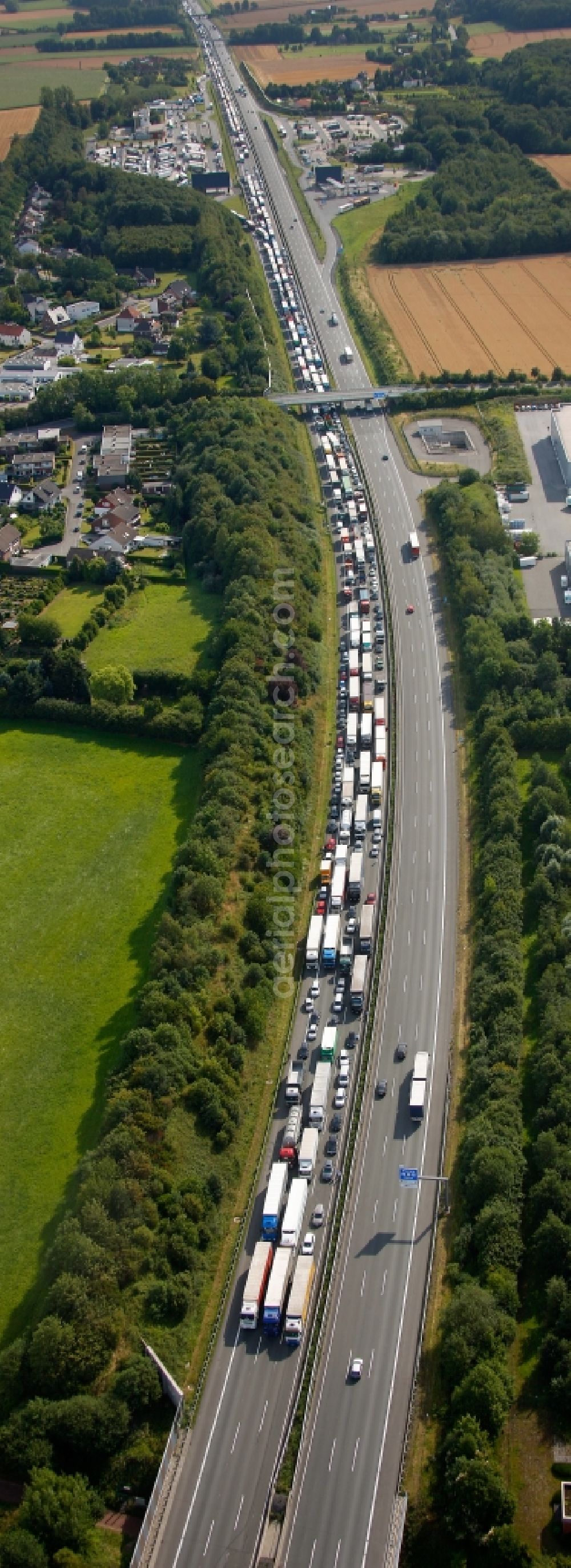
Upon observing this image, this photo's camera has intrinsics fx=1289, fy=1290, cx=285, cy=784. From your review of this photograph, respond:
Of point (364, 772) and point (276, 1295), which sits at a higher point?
point (364, 772)

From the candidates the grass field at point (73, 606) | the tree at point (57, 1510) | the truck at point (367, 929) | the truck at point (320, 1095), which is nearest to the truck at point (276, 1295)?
the truck at point (320, 1095)

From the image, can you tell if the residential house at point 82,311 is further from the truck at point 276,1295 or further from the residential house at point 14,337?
the truck at point 276,1295

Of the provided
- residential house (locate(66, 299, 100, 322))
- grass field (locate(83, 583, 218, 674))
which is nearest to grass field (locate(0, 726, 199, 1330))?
grass field (locate(83, 583, 218, 674))

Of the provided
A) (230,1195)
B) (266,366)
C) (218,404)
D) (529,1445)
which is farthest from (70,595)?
(529,1445)

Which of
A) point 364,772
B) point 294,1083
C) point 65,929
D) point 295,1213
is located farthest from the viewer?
point 364,772

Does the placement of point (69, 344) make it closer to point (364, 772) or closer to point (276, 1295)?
point (364, 772)

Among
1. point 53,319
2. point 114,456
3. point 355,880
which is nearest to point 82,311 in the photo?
point 53,319

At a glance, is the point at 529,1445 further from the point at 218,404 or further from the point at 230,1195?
the point at 218,404
